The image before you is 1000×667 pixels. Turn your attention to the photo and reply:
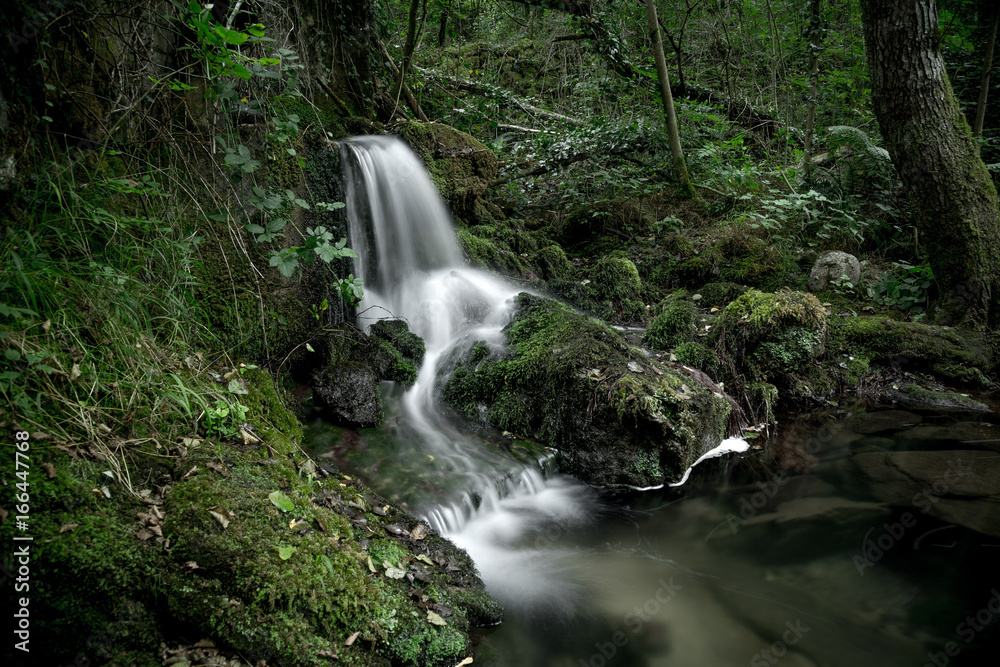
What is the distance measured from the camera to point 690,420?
4637mm

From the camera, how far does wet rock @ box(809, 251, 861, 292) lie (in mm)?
7395

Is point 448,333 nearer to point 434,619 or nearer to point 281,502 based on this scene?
point 281,502

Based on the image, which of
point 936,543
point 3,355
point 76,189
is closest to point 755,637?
point 936,543

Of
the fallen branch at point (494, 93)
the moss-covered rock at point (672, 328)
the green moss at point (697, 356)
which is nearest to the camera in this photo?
the green moss at point (697, 356)

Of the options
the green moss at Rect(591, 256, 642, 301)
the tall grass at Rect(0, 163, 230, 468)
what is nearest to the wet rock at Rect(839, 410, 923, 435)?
the green moss at Rect(591, 256, 642, 301)

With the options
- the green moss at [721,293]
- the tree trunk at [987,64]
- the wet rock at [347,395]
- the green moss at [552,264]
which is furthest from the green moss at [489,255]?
the tree trunk at [987,64]

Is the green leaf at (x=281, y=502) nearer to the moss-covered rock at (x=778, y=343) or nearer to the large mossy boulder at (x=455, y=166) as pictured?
the moss-covered rock at (x=778, y=343)

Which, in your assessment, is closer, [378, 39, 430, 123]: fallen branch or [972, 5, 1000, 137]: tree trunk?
[972, 5, 1000, 137]: tree trunk

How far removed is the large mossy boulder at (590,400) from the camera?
14.8 feet

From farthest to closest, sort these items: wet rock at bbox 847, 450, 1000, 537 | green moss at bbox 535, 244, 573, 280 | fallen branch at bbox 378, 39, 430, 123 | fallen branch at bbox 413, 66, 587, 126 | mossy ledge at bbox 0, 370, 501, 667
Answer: fallen branch at bbox 413, 66, 587, 126 < fallen branch at bbox 378, 39, 430, 123 < green moss at bbox 535, 244, 573, 280 < wet rock at bbox 847, 450, 1000, 537 < mossy ledge at bbox 0, 370, 501, 667

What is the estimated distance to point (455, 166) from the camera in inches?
333

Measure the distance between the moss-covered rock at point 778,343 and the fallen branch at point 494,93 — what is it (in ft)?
20.9

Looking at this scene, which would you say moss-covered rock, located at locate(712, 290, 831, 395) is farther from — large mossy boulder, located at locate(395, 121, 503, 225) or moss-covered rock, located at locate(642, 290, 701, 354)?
large mossy boulder, located at locate(395, 121, 503, 225)

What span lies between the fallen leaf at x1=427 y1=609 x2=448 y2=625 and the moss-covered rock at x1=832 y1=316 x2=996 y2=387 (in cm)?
592
